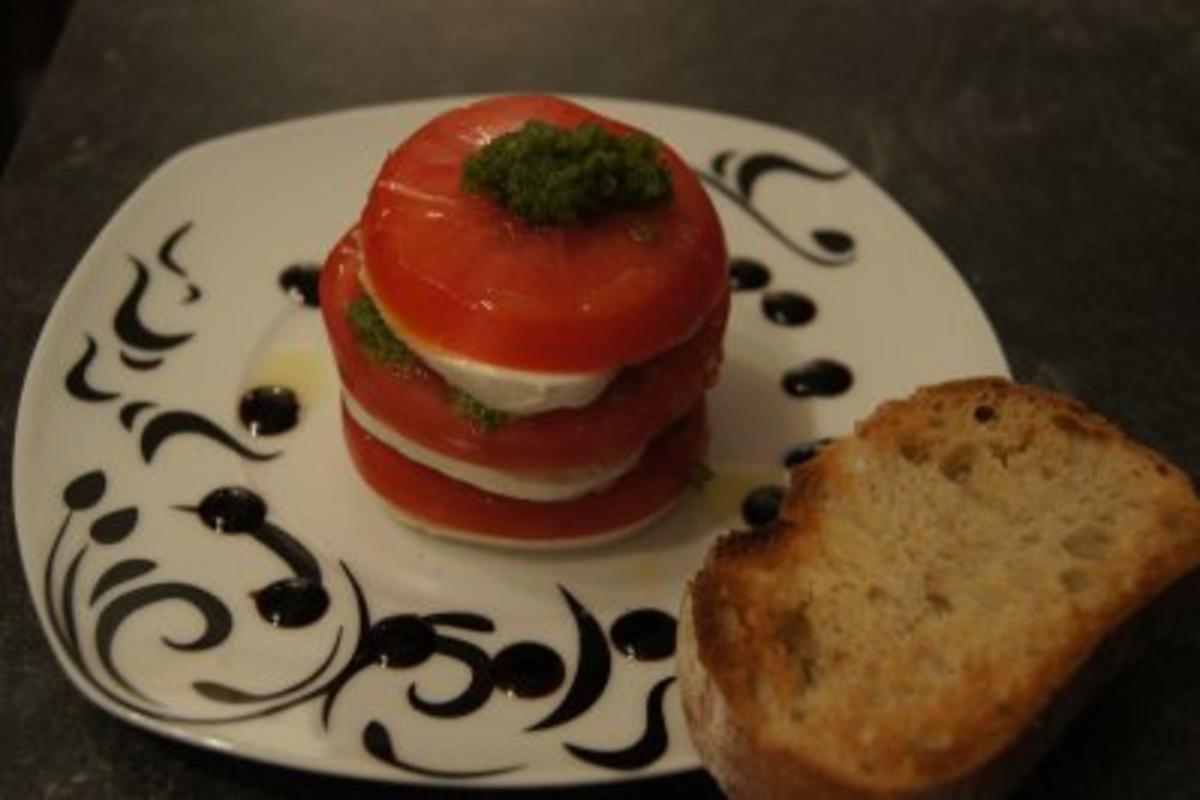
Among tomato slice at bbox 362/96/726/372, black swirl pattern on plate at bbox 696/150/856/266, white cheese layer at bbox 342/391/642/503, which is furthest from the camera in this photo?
black swirl pattern on plate at bbox 696/150/856/266

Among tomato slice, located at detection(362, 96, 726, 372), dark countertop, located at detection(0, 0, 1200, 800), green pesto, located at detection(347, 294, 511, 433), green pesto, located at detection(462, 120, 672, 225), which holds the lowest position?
dark countertop, located at detection(0, 0, 1200, 800)

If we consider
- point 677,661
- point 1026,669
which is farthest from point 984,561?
point 677,661

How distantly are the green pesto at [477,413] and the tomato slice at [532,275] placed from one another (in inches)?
2.3

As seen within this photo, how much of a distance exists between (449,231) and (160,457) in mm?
479

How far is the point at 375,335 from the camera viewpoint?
1630 mm

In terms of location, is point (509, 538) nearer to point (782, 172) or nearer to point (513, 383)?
point (513, 383)

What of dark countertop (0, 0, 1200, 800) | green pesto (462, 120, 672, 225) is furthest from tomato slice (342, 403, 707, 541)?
dark countertop (0, 0, 1200, 800)

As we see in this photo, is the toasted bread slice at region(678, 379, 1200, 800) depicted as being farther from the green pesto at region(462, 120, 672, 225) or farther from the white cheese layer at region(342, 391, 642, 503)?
the green pesto at region(462, 120, 672, 225)

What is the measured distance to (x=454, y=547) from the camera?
1.72m

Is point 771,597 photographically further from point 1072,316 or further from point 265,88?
point 265,88

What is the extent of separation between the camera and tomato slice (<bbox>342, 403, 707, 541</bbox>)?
1.68 metres

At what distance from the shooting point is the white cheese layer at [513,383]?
5.06 feet

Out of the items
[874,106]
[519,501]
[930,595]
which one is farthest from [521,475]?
[874,106]

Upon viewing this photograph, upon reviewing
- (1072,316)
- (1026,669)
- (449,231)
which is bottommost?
(1072,316)
